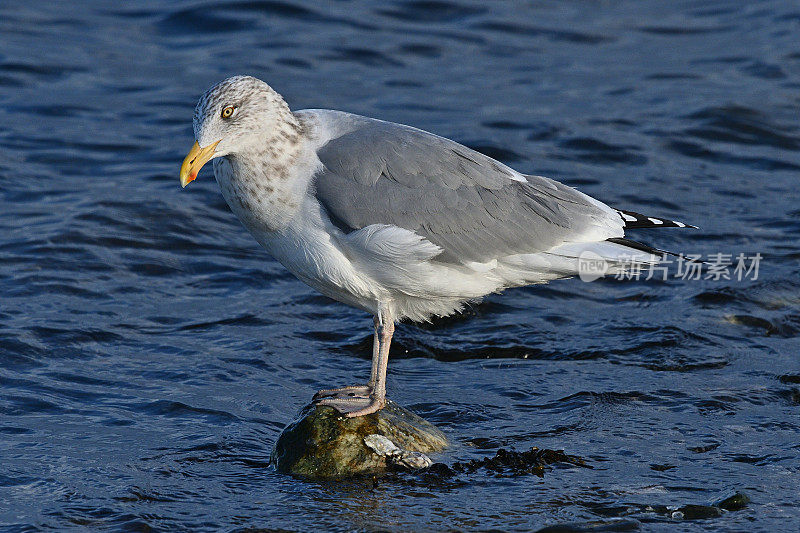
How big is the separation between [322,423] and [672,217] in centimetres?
555

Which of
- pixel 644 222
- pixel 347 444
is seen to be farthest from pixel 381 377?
pixel 644 222

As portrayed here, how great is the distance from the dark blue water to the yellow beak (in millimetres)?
1625

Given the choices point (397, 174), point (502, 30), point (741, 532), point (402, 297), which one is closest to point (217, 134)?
point (397, 174)

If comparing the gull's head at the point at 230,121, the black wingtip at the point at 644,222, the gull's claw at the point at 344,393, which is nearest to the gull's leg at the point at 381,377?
the gull's claw at the point at 344,393

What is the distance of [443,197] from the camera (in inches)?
249

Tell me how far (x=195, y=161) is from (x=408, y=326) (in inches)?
123

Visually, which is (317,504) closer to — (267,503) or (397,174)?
Answer: (267,503)

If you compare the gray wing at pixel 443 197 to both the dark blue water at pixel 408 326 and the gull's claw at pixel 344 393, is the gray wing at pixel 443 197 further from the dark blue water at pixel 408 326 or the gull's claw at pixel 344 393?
the dark blue water at pixel 408 326

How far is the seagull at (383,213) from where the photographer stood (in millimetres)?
6012

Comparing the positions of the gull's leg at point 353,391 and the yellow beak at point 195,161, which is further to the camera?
the gull's leg at point 353,391

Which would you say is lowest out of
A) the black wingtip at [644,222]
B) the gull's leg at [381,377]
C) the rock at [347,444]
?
the rock at [347,444]

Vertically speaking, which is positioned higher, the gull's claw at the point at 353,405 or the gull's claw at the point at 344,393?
the gull's claw at the point at 353,405

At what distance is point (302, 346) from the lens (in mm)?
8227

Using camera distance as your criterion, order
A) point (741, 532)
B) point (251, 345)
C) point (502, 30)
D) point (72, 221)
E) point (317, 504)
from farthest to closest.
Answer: point (502, 30) → point (72, 221) → point (251, 345) → point (317, 504) → point (741, 532)
